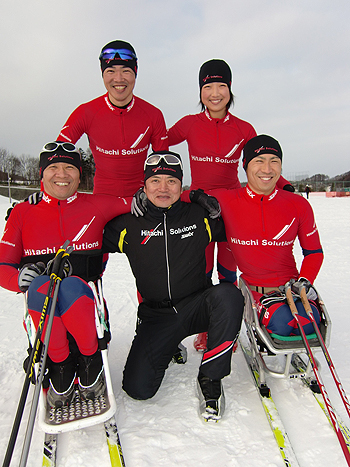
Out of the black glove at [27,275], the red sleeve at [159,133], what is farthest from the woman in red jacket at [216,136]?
the black glove at [27,275]

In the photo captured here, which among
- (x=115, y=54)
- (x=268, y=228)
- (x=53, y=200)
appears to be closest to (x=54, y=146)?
(x=53, y=200)

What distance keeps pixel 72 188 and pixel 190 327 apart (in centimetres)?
141

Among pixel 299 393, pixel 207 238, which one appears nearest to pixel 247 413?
pixel 299 393

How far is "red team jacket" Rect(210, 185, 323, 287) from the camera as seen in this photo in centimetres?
276

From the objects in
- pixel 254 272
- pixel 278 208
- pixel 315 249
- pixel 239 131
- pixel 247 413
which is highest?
pixel 239 131

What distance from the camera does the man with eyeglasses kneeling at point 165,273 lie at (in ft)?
8.20

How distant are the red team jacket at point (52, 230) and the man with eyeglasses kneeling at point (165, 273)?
17 centimetres

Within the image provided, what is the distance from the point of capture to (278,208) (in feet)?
→ 9.20

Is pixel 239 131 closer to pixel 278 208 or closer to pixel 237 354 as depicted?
pixel 278 208

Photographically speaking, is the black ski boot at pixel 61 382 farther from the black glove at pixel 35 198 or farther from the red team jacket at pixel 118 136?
the red team jacket at pixel 118 136

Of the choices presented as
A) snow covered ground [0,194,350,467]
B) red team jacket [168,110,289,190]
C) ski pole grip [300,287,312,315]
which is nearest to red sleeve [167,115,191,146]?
red team jacket [168,110,289,190]

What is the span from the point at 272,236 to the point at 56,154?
71.8 inches

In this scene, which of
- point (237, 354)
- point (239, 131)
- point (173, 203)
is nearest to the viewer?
point (173, 203)

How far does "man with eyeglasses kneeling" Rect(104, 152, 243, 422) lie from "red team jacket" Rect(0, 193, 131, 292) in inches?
6.6
